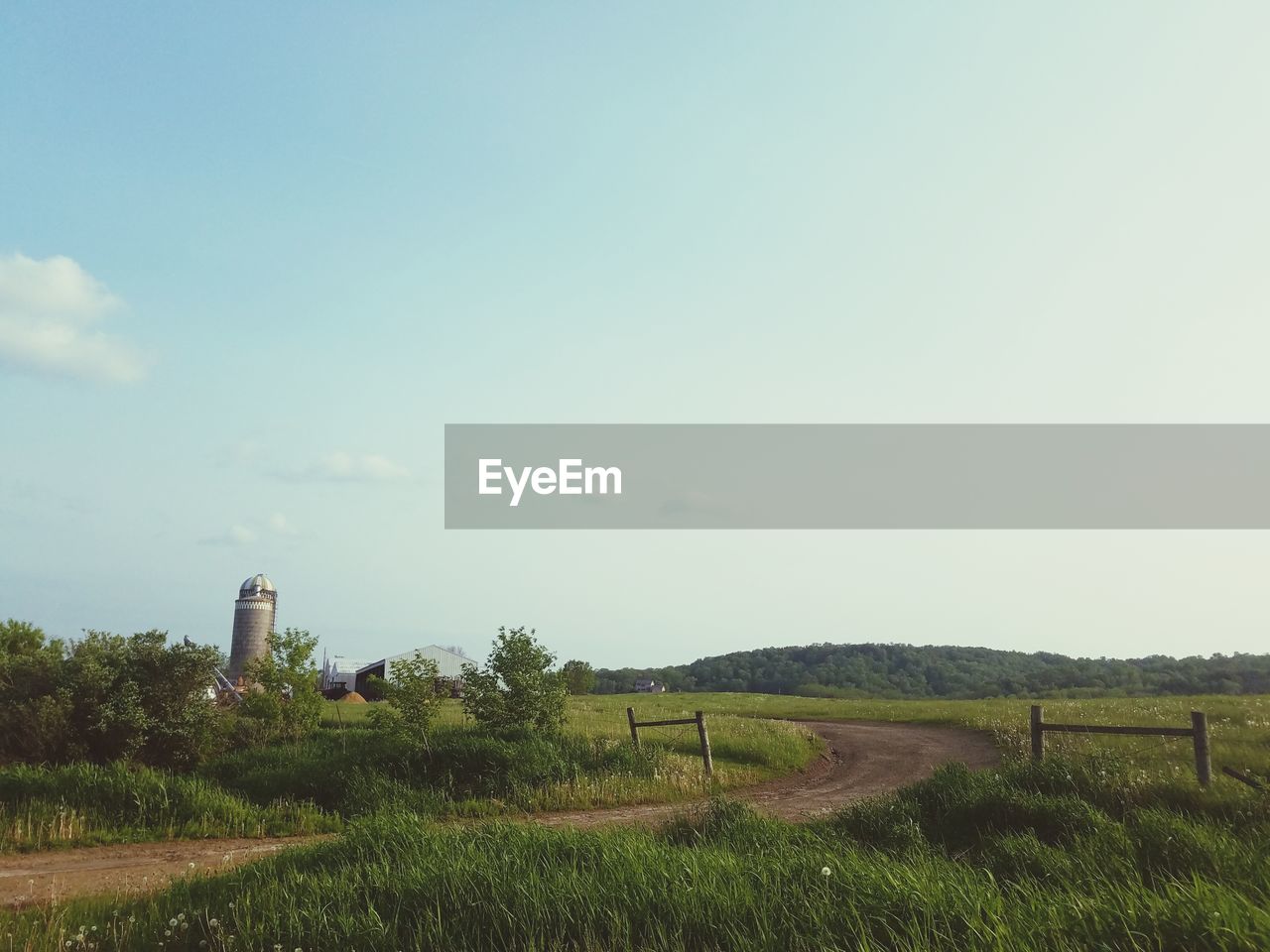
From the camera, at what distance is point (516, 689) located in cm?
2333

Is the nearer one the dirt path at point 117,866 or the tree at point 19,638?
the dirt path at point 117,866

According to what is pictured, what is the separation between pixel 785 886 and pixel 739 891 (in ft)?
1.48

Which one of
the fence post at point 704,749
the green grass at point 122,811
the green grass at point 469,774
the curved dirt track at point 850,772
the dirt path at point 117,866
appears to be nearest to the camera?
the dirt path at point 117,866

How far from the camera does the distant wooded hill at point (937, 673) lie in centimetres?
9256

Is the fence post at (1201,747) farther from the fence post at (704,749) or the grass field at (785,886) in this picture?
the fence post at (704,749)

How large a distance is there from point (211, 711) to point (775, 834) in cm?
1814

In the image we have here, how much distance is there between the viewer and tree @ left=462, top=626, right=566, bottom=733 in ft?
76.1

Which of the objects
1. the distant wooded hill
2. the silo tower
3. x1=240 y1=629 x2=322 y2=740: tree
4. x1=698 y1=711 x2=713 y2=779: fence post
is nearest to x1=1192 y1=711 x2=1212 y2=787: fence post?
x1=698 y1=711 x2=713 y2=779: fence post

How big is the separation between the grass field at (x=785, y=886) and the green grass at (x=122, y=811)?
6.15 metres

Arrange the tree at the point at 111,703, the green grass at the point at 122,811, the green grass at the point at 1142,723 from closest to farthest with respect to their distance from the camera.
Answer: the green grass at the point at 122,811 → the green grass at the point at 1142,723 → the tree at the point at 111,703

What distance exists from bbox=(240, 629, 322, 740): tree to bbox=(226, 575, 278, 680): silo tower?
193ft

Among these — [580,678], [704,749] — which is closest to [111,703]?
[704,749]

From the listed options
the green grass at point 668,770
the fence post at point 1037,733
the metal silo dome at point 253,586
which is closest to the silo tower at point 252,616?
the metal silo dome at point 253,586

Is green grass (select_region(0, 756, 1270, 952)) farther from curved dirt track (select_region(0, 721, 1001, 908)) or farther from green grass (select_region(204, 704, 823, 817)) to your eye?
green grass (select_region(204, 704, 823, 817))
